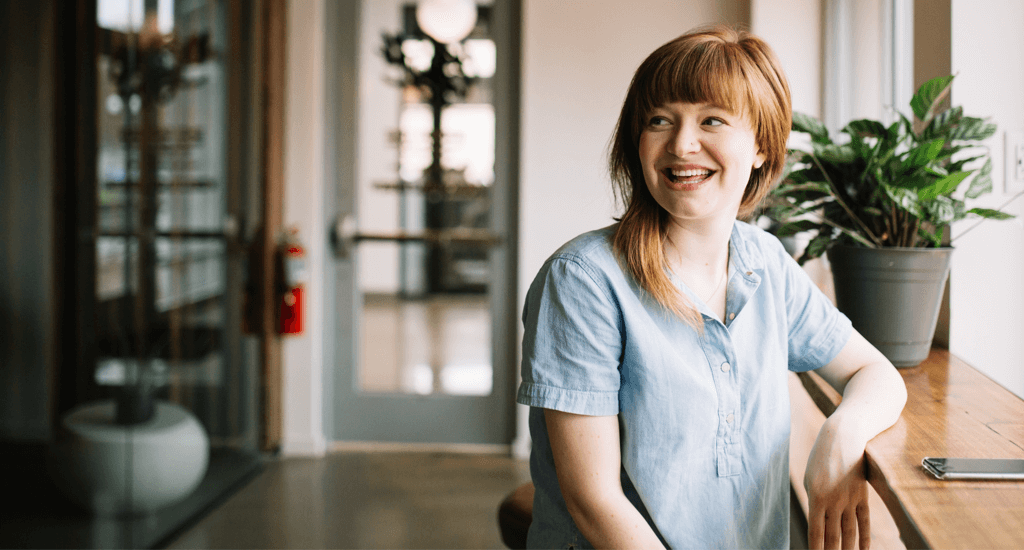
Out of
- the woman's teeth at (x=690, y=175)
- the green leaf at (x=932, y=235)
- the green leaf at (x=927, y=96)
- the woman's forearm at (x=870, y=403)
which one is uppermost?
the green leaf at (x=927, y=96)

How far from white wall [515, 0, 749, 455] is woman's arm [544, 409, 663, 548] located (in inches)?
92.0

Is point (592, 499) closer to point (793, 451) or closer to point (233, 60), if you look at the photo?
point (793, 451)

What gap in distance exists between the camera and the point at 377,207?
3.48m

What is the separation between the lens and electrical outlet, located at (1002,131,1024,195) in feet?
4.64

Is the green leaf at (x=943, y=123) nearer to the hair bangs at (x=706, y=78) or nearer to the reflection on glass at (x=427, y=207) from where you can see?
the hair bangs at (x=706, y=78)

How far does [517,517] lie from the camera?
141 centimetres

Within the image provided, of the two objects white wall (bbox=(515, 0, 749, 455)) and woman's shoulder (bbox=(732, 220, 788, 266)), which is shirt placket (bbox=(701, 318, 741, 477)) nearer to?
woman's shoulder (bbox=(732, 220, 788, 266))

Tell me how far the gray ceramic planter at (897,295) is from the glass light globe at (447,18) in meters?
2.46

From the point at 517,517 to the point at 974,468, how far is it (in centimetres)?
80

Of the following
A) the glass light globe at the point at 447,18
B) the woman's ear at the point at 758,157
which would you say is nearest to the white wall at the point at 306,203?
the glass light globe at the point at 447,18

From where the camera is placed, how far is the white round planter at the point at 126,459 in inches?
77.3

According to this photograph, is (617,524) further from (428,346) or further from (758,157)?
(428,346)

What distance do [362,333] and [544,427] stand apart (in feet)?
8.32

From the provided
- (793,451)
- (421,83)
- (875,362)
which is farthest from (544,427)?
(421,83)
